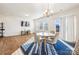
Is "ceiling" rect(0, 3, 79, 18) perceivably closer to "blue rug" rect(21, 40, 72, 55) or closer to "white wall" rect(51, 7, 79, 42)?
"white wall" rect(51, 7, 79, 42)

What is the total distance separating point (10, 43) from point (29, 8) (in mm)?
889

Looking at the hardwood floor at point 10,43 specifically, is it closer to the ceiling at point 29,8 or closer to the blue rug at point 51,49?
the blue rug at point 51,49

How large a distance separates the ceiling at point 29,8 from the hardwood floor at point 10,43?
0.53 metres

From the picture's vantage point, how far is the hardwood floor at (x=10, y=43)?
7.01 ft

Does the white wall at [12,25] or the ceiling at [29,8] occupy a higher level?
the ceiling at [29,8]

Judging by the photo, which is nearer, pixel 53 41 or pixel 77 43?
pixel 77 43

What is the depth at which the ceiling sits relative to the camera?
2104 mm

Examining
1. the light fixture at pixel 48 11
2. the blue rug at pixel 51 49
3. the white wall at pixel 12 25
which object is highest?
the light fixture at pixel 48 11

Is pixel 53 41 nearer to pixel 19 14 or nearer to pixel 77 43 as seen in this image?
pixel 77 43

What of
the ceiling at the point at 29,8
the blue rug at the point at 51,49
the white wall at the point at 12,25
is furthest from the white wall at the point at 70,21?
the white wall at the point at 12,25

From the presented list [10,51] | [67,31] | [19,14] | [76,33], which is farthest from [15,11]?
[76,33]

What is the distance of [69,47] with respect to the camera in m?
2.15

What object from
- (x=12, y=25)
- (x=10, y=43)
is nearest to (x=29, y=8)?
(x=12, y=25)
